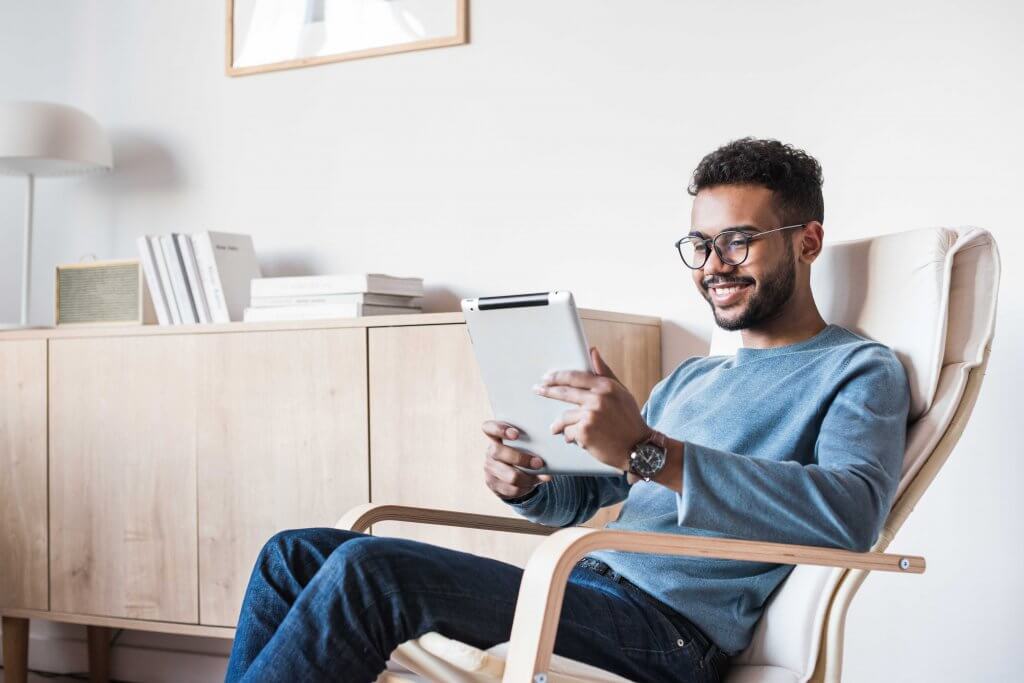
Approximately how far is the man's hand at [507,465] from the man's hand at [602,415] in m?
0.17

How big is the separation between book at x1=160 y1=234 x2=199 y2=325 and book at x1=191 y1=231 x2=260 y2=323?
0.05 meters

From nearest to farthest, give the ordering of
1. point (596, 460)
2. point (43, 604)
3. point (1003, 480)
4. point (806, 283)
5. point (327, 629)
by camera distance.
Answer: point (327, 629) → point (596, 460) → point (806, 283) → point (1003, 480) → point (43, 604)

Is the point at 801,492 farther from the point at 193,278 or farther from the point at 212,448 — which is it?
the point at 193,278

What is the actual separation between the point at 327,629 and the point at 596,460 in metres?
0.38

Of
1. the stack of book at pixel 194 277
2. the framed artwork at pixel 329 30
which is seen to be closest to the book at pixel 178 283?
the stack of book at pixel 194 277

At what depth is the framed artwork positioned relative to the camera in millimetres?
2602

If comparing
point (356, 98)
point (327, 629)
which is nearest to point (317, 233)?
point (356, 98)

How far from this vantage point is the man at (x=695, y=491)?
4.11 feet

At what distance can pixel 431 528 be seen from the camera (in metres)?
2.14

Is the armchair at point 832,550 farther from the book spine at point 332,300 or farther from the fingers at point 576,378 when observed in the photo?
the book spine at point 332,300

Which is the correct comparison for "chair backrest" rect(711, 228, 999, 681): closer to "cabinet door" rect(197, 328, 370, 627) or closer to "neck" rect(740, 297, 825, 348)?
"neck" rect(740, 297, 825, 348)

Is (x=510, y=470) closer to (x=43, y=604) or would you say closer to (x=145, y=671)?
(x=43, y=604)

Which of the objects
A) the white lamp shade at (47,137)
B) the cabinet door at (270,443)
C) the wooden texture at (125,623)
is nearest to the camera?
the cabinet door at (270,443)

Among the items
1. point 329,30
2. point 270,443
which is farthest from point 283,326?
point 329,30
